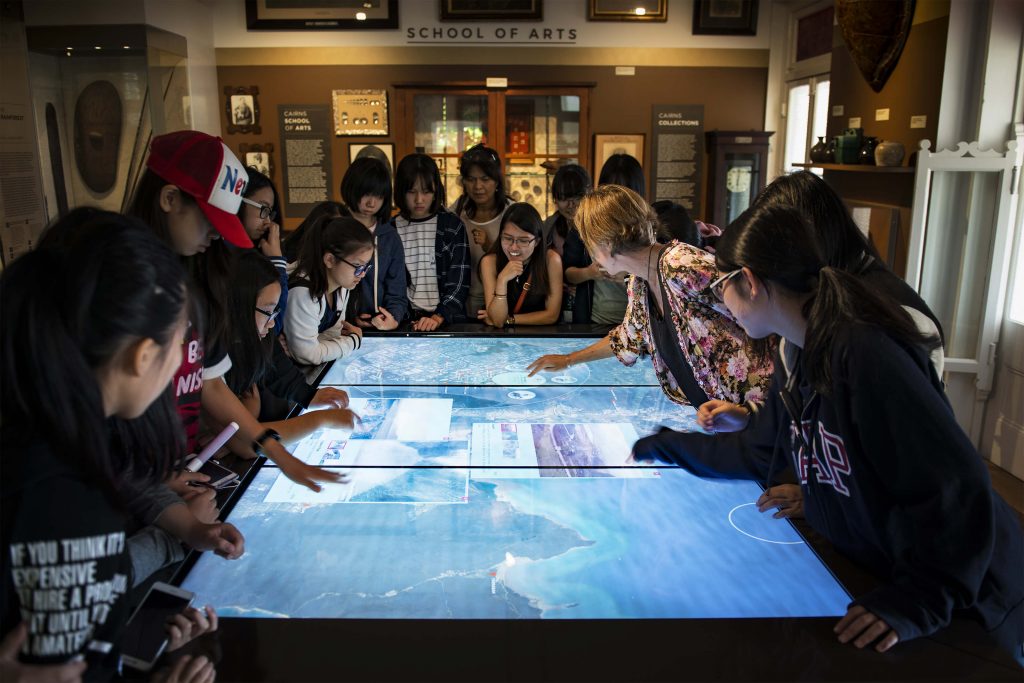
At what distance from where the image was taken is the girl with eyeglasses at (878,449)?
3.67ft

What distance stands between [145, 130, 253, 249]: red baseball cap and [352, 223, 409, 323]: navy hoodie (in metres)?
1.91

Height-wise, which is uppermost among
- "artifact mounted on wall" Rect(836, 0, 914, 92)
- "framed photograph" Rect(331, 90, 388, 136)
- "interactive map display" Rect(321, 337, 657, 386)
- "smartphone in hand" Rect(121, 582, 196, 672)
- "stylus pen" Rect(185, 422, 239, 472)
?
"artifact mounted on wall" Rect(836, 0, 914, 92)

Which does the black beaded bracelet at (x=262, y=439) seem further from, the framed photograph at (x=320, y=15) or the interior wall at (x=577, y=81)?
the framed photograph at (x=320, y=15)

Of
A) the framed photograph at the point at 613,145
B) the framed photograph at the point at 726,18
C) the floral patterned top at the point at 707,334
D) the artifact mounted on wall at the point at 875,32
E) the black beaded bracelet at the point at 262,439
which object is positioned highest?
the framed photograph at the point at 726,18

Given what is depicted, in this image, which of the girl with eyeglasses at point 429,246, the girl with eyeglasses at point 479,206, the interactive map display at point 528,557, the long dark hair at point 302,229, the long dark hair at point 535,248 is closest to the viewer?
the interactive map display at point 528,557

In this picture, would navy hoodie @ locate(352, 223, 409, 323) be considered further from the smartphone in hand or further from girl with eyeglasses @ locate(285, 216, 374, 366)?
the smartphone in hand

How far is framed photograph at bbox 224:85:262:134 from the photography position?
22.7 ft

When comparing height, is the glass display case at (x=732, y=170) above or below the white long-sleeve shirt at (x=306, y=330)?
above

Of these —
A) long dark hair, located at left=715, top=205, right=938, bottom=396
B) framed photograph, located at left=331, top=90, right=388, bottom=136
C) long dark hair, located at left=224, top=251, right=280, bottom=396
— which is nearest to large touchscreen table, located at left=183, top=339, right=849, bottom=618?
long dark hair, located at left=224, top=251, right=280, bottom=396

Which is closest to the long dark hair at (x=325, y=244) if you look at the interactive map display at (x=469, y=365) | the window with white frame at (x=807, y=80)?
the interactive map display at (x=469, y=365)

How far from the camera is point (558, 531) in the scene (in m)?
1.61

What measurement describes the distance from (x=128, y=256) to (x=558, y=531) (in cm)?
99

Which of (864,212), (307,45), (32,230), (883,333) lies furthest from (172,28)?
(883,333)

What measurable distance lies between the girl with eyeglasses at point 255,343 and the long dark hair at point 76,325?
1.10 m
